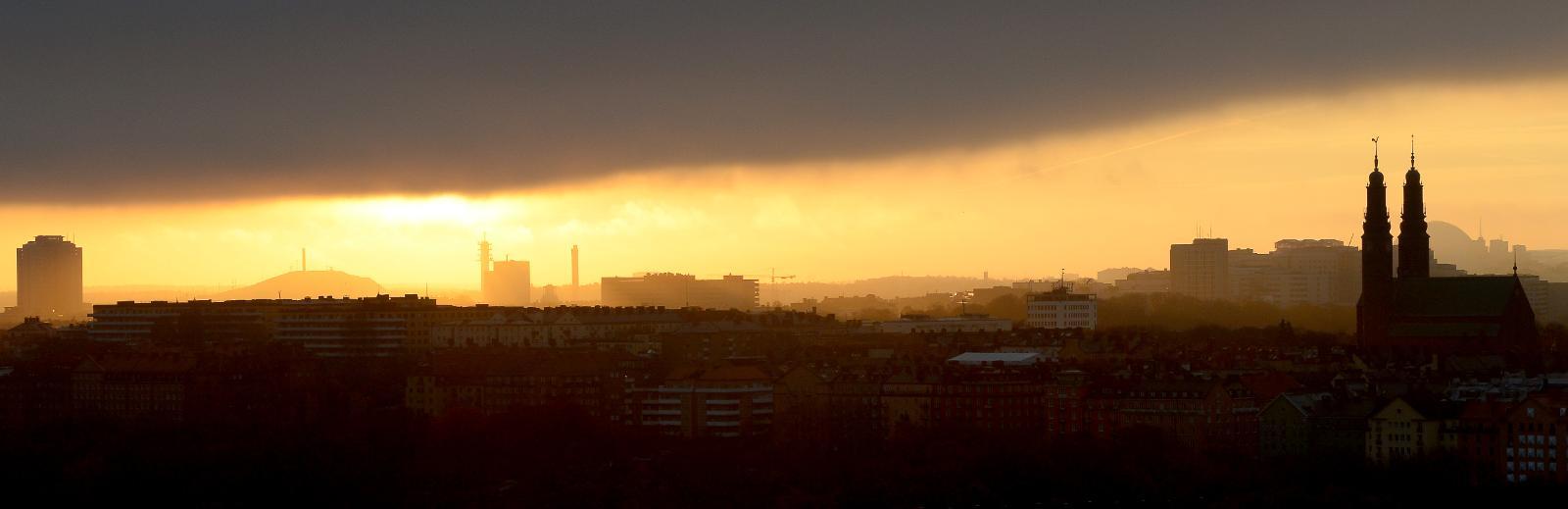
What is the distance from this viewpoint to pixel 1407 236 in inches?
3127

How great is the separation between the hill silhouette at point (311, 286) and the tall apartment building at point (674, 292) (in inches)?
577

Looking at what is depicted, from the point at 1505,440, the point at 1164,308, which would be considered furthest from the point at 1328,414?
the point at 1164,308

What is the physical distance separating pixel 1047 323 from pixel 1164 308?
1080cm

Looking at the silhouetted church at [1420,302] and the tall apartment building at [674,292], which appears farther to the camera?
the tall apartment building at [674,292]

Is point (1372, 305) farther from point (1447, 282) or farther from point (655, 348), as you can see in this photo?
point (655, 348)

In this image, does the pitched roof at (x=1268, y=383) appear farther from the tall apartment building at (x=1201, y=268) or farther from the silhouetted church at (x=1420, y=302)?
the tall apartment building at (x=1201, y=268)

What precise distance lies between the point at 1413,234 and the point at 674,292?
69.2 meters

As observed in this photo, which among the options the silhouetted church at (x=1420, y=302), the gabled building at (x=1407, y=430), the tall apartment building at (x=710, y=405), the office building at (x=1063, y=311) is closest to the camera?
the gabled building at (x=1407, y=430)

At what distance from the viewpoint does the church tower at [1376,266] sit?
77.1m

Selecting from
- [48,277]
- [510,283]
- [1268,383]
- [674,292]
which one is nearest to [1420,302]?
[1268,383]

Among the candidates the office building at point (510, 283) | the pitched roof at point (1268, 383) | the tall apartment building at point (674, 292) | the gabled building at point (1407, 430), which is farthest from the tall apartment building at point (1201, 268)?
the gabled building at point (1407, 430)

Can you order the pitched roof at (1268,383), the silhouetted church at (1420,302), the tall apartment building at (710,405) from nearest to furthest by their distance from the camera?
the pitched roof at (1268,383), the tall apartment building at (710,405), the silhouetted church at (1420,302)

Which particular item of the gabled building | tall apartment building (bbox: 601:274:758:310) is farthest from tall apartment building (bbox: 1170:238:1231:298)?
the gabled building

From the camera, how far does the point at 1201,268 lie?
15112cm
